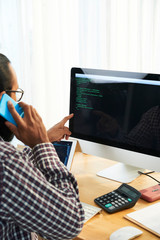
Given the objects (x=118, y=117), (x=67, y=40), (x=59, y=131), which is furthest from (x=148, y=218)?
(x=67, y=40)

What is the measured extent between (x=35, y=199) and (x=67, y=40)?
177 centimetres

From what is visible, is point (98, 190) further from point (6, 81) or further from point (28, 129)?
point (6, 81)

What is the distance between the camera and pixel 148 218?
1.06 meters

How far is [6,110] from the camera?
982 millimetres

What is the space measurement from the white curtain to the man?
1.47 metres

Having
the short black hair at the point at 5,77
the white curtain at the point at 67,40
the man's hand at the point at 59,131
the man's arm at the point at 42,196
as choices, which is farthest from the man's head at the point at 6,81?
the white curtain at the point at 67,40

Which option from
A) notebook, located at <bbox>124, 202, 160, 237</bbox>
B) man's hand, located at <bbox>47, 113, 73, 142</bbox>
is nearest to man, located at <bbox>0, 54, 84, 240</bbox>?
notebook, located at <bbox>124, 202, 160, 237</bbox>

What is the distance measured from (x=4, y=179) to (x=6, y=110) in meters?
0.32

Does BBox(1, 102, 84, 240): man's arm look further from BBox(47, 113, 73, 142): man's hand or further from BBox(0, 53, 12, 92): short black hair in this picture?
BBox(47, 113, 73, 142): man's hand

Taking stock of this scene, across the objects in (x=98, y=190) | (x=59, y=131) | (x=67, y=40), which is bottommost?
(x=98, y=190)

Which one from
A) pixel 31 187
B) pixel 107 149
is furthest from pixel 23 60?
pixel 31 187

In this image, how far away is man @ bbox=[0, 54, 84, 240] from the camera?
730mm

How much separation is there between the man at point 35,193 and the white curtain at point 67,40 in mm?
1470

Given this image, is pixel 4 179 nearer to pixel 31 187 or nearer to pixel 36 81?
pixel 31 187
